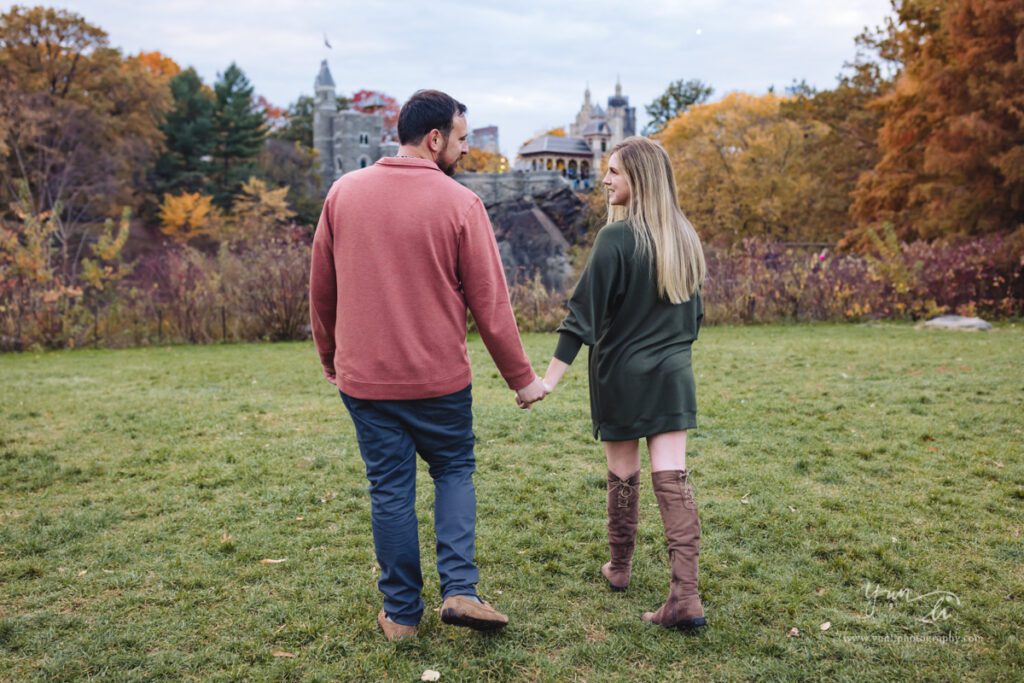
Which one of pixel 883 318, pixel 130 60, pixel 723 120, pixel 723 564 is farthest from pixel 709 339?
pixel 130 60

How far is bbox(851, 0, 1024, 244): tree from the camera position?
1519 cm

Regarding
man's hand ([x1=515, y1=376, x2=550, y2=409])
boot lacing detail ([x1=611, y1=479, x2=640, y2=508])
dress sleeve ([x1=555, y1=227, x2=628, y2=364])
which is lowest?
boot lacing detail ([x1=611, y1=479, x2=640, y2=508])

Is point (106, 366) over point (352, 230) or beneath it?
beneath

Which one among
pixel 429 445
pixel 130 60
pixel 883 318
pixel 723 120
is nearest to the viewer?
pixel 429 445

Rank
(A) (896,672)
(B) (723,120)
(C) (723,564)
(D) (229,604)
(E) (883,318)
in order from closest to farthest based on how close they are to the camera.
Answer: (A) (896,672)
(D) (229,604)
(C) (723,564)
(E) (883,318)
(B) (723,120)

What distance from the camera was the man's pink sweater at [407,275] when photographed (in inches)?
104

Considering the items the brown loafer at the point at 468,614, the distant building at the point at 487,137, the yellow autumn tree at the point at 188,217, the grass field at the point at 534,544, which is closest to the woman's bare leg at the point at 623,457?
the grass field at the point at 534,544

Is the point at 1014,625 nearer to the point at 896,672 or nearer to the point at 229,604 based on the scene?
the point at 896,672

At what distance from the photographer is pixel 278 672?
2631mm

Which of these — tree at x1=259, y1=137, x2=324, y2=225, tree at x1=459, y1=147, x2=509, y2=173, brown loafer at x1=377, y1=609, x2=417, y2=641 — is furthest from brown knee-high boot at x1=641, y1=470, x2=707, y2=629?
tree at x1=459, y1=147, x2=509, y2=173

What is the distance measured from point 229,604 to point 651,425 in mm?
1890

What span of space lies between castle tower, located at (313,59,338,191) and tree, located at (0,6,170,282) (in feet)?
70.0

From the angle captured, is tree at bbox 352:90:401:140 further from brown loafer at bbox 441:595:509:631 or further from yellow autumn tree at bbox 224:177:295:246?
brown loafer at bbox 441:595:509:631

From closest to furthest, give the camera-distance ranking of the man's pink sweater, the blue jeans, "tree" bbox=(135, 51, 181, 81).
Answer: the man's pink sweater < the blue jeans < "tree" bbox=(135, 51, 181, 81)
